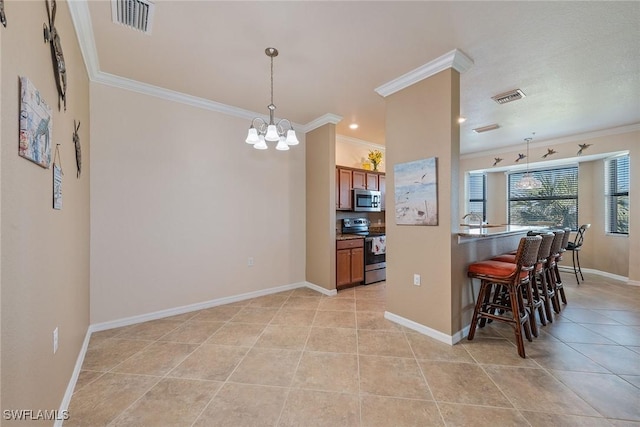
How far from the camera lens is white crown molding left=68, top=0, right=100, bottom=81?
195 centimetres

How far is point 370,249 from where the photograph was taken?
472 cm

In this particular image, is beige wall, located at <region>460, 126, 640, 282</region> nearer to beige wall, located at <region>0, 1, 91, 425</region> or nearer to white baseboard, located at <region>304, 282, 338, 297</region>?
white baseboard, located at <region>304, 282, 338, 297</region>

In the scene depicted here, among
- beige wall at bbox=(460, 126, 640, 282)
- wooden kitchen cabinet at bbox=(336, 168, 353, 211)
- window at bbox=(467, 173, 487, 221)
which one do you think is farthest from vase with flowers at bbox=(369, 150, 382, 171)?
window at bbox=(467, 173, 487, 221)

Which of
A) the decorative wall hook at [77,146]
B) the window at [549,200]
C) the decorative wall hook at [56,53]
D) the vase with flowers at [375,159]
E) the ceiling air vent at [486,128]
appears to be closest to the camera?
the decorative wall hook at [56,53]

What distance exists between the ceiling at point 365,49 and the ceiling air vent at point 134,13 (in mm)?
57

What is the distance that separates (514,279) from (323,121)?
3.20 m

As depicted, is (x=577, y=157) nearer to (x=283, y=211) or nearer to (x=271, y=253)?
(x=283, y=211)

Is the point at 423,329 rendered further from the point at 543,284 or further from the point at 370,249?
the point at 370,249

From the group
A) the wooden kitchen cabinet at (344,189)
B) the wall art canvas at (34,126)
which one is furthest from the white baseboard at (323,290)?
the wall art canvas at (34,126)

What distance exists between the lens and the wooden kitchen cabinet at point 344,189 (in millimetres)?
4661

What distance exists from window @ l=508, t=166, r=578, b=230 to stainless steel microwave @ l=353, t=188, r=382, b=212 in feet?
13.0

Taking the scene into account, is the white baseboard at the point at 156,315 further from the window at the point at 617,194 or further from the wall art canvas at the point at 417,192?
the window at the point at 617,194

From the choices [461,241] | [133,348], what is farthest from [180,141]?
[461,241]

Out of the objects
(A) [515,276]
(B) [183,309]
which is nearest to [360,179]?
(A) [515,276]
